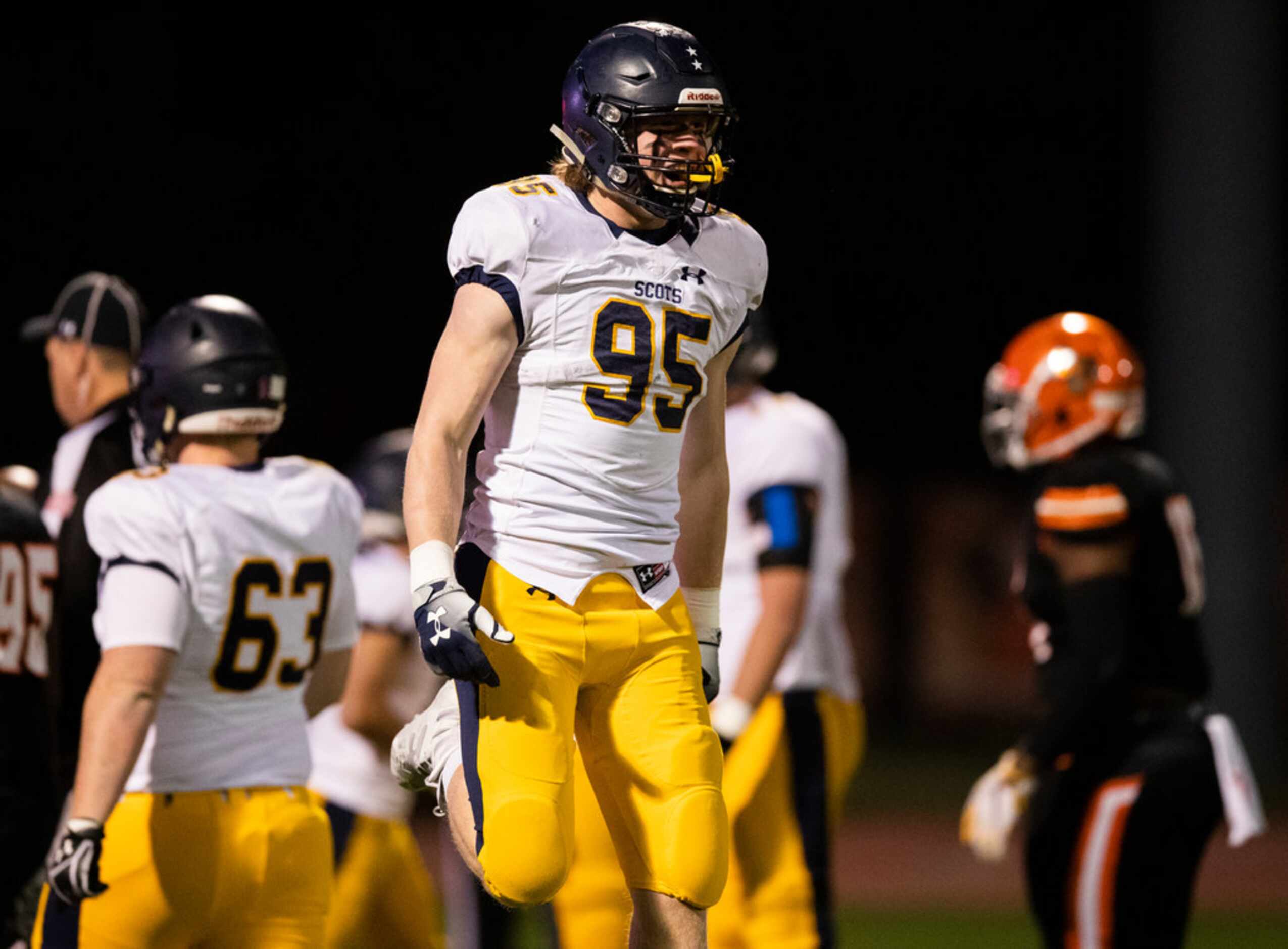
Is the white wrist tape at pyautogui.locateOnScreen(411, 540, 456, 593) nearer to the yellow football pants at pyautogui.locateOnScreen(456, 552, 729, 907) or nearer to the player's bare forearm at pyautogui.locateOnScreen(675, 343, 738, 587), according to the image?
the yellow football pants at pyautogui.locateOnScreen(456, 552, 729, 907)

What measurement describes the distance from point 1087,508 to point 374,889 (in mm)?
2127

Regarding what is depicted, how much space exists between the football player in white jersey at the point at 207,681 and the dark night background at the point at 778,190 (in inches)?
343

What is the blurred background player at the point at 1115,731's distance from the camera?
4.28 m

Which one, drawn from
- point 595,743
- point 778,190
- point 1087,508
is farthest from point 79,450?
point 778,190

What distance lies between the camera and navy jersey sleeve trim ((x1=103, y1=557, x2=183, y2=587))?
11.2 feet

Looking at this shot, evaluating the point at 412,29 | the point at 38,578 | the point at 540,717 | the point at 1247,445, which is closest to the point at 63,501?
the point at 38,578

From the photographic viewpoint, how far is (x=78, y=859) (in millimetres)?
3238

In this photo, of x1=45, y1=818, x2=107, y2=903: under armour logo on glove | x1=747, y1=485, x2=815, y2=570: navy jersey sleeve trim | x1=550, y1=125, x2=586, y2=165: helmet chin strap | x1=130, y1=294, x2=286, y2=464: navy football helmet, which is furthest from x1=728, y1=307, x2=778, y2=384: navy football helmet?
x1=45, y1=818, x2=107, y2=903: under armour logo on glove

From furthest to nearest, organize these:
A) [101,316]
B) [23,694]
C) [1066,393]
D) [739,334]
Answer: [1066,393] < [101,316] < [23,694] < [739,334]

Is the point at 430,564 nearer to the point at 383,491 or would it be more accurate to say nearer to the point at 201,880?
the point at 201,880

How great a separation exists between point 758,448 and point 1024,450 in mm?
748

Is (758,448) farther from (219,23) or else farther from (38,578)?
(219,23)

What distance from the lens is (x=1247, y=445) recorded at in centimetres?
1345

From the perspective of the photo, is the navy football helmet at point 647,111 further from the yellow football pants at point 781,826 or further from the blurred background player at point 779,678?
the yellow football pants at point 781,826
